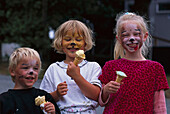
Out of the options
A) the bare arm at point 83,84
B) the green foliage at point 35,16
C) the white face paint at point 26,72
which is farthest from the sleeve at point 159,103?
the green foliage at point 35,16

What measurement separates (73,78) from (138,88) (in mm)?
585

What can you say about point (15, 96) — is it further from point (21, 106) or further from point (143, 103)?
point (143, 103)

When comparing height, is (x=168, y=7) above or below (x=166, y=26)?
above

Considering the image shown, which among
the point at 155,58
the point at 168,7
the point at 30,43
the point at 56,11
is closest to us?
the point at 155,58

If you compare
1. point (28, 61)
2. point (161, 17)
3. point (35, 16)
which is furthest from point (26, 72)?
point (161, 17)

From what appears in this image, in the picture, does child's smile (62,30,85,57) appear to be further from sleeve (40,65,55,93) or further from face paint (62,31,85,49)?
sleeve (40,65,55,93)

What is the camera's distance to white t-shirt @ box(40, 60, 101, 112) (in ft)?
8.89

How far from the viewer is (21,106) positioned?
241cm

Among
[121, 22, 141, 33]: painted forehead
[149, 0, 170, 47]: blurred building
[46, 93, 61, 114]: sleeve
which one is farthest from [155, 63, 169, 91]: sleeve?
[149, 0, 170, 47]: blurred building

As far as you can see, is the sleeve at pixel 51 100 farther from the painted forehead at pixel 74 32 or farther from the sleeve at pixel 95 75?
the painted forehead at pixel 74 32

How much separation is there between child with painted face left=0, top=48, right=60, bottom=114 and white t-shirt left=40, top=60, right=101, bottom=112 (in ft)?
0.71

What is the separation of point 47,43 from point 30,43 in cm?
85

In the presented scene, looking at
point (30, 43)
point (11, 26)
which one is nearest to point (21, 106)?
point (30, 43)

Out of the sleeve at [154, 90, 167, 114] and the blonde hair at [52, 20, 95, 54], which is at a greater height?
the blonde hair at [52, 20, 95, 54]
